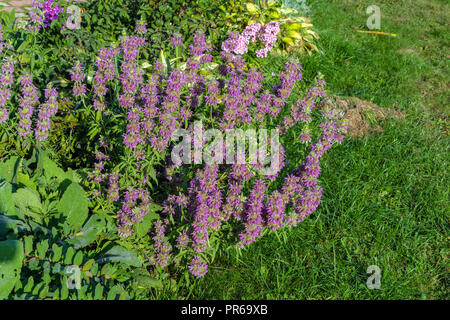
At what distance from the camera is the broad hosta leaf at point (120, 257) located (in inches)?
94.0

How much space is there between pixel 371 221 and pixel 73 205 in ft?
7.36

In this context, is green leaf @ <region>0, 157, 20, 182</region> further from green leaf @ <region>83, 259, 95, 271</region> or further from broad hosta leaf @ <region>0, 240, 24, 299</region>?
green leaf @ <region>83, 259, 95, 271</region>

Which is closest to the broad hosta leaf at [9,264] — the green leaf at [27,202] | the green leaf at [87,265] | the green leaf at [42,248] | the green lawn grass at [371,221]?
the green leaf at [42,248]

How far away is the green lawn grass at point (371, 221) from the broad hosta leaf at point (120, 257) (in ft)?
1.27

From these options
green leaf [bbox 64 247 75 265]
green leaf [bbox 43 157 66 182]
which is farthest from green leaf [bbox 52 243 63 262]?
green leaf [bbox 43 157 66 182]

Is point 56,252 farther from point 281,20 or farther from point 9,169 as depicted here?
point 281,20

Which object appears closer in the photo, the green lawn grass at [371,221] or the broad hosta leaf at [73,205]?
the broad hosta leaf at [73,205]

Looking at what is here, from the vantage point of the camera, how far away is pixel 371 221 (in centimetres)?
311

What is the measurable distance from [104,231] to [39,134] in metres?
0.77

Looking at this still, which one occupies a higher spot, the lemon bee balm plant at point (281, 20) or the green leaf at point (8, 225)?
the lemon bee balm plant at point (281, 20)

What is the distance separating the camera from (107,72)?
8.45 ft

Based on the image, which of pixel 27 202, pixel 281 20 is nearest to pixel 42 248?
pixel 27 202

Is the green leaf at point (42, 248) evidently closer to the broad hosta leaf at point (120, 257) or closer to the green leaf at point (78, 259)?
the green leaf at point (78, 259)
